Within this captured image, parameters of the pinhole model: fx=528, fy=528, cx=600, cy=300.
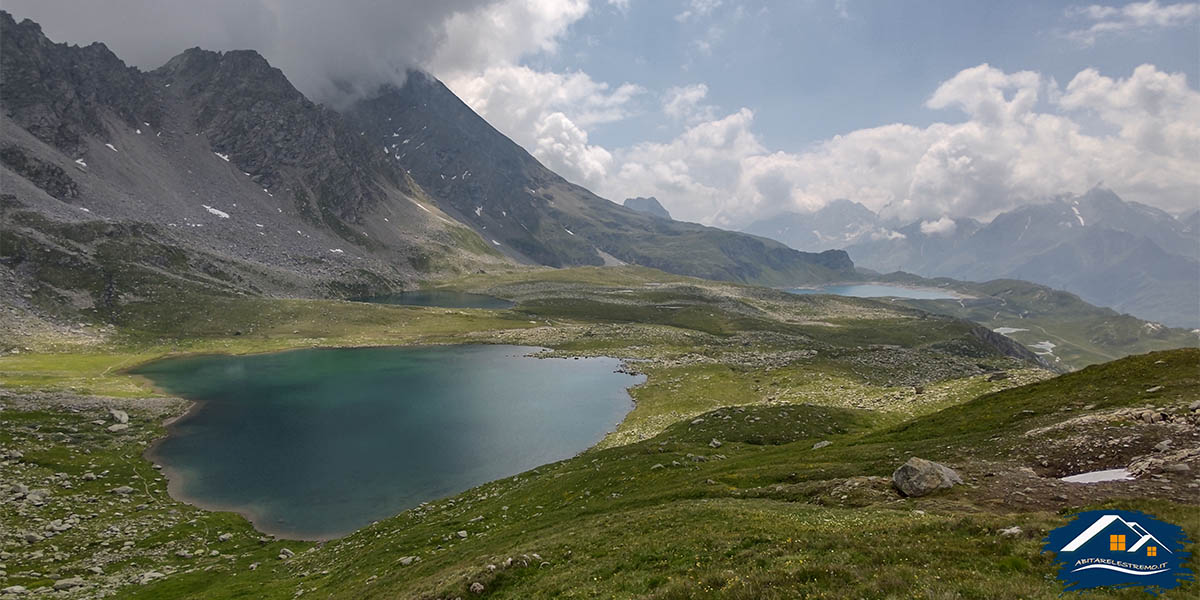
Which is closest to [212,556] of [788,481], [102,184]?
[788,481]

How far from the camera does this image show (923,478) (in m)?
25.9

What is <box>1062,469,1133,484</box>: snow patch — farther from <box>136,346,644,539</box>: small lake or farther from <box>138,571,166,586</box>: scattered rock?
<box>138,571,166,586</box>: scattered rock

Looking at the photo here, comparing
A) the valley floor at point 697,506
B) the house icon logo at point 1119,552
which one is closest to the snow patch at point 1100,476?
the valley floor at point 697,506

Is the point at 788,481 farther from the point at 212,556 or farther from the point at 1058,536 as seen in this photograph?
the point at 212,556

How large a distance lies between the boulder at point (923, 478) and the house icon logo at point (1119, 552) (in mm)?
8523

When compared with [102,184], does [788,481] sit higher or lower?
lower

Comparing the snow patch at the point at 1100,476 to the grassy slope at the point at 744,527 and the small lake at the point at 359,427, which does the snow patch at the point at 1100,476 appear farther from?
the small lake at the point at 359,427

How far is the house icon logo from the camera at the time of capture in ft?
44.1

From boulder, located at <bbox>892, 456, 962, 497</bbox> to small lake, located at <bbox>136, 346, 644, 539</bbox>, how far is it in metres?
41.0

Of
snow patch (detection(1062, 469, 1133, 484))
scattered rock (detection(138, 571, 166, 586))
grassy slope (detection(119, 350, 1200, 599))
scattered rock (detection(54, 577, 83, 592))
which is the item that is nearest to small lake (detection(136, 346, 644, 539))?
scattered rock (detection(138, 571, 166, 586))

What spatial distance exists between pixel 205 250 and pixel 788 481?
8490 inches

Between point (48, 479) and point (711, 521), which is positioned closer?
point (711, 521)

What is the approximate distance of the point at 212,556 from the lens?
38.4 meters

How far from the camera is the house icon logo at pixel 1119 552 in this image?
13445mm
